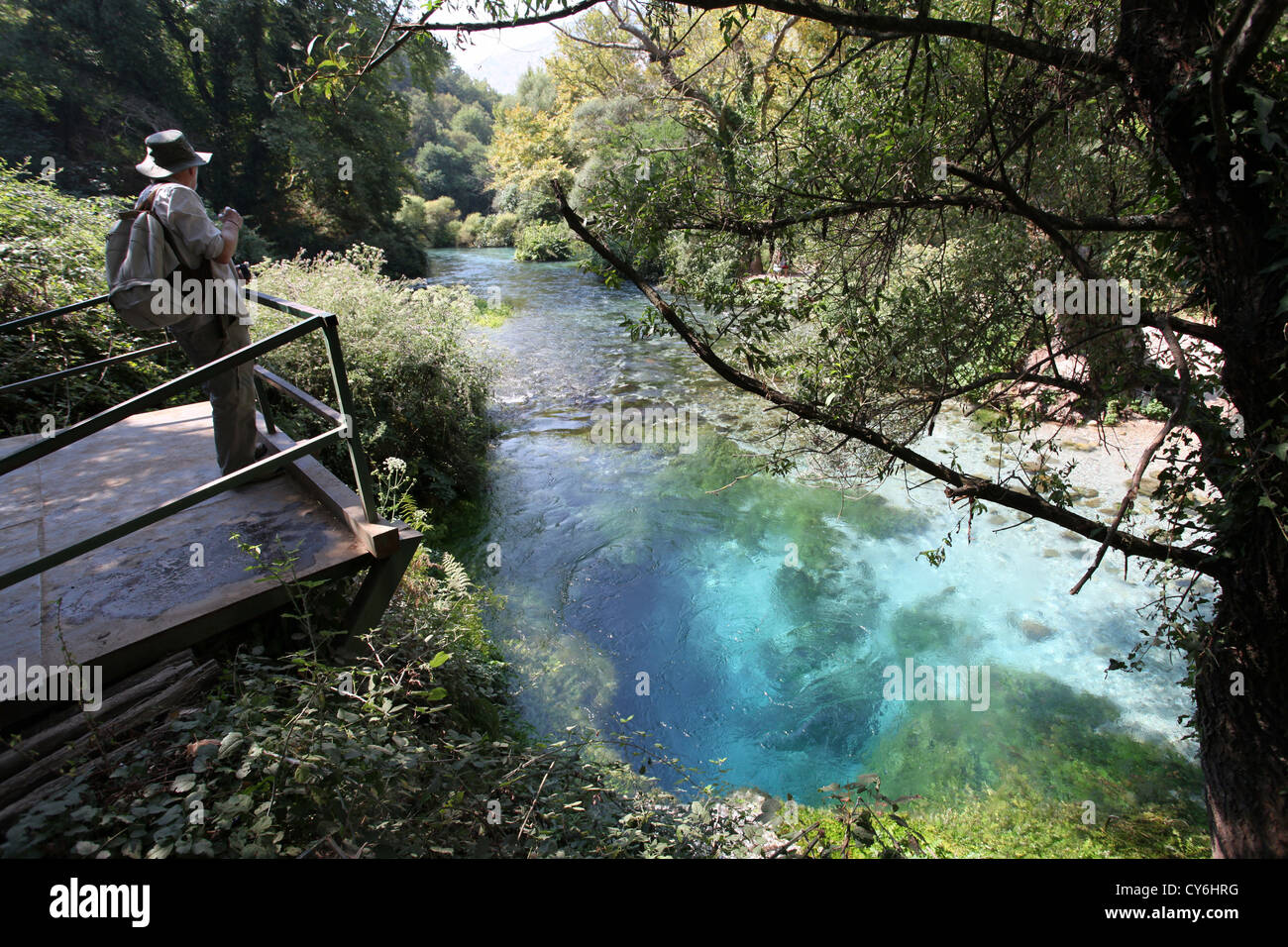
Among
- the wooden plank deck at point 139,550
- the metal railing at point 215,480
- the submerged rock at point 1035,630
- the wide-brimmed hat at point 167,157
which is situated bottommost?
the submerged rock at point 1035,630

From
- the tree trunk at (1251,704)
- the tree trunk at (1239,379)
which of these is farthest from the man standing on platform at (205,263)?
the tree trunk at (1251,704)

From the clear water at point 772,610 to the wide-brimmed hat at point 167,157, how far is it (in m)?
5.34

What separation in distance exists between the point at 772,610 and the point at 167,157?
24.3 feet

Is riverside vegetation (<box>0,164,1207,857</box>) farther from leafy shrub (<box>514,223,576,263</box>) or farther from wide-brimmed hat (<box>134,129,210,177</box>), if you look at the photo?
leafy shrub (<box>514,223,576,263</box>)

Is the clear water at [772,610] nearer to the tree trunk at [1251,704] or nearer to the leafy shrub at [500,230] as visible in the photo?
the tree trunk at [1251,704]

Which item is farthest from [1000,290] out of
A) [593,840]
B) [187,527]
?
[187,527]

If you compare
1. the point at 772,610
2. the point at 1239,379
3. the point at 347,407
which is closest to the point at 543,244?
the point at 772,610

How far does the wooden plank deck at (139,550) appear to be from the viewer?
129 inches

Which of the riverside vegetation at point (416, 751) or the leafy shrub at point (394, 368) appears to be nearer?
the riverside vegetation at point (416, 751)

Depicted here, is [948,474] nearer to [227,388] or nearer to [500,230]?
[227,388]

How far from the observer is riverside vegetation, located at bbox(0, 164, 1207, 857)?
271cm

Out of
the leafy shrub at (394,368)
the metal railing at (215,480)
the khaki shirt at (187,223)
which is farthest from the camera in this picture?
the leafy shrub at (394,368)

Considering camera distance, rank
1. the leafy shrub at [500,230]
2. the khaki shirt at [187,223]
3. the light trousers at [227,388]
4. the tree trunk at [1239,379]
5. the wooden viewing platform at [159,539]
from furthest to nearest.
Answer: the leafy shrub at [500,230], the light trousers at [227,388], the khaki shirt at [187,223], the tree trunk at [1239,379], the wooden viewing platform at [159,539]
